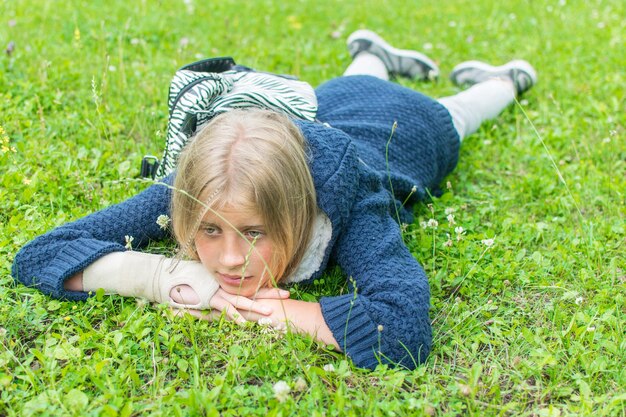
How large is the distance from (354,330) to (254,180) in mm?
656

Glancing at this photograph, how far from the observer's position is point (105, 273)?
2.80 m

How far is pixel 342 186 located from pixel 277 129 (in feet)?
1.12

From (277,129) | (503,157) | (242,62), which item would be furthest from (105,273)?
(242,62)

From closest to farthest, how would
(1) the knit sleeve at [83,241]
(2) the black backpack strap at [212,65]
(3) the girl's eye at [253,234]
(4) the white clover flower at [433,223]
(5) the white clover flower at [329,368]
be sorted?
1. (5) the white clover flower at [329,368]
2. (3) the girl's eye at [253,234]
3. (1) the knit sleeve at [83,241]
4. (4) the white clover flower at [433,223]
5. (2) the black backpack strap at [212,65]

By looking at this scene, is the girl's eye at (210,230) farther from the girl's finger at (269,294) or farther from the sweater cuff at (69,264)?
the sweater cuff at (69,264)

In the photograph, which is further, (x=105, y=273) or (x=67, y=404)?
(x=105, y=273)

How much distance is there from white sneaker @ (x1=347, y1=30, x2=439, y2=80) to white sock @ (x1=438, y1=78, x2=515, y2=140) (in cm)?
47

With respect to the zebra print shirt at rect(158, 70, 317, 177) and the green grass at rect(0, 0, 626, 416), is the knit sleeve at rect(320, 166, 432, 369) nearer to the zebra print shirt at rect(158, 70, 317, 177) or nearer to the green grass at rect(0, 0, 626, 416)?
the green grass at rect(0, 0, 626, 416)

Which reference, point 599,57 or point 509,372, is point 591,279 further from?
point 599,57

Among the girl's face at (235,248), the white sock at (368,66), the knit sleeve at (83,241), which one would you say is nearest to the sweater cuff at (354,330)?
the girl's face at (235,248)

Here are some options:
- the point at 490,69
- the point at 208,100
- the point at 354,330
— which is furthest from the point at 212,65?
the point at 490,69

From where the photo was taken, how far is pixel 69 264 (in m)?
2.78

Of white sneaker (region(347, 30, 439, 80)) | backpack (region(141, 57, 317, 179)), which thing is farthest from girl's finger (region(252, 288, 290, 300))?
white sneaker (region(347, 30, 439, 80))

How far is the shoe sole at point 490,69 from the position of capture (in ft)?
16.8
